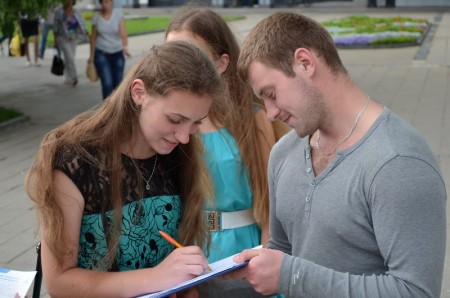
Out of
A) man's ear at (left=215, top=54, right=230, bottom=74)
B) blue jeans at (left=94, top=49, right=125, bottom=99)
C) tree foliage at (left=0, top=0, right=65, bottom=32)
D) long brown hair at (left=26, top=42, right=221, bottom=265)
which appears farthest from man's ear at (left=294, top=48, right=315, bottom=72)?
blue jeans at (left=94, top=49, right=125, bottom=99)

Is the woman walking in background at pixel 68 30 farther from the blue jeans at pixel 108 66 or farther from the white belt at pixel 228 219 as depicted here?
the white belt at pixel 228 219

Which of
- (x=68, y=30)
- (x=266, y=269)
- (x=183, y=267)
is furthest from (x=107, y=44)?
(x=266, y=269)

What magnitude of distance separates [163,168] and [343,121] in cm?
69

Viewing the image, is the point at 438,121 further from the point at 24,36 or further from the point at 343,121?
the point at 24,36

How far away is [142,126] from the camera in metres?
2.59

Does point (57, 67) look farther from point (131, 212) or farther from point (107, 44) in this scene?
point (131, 212)

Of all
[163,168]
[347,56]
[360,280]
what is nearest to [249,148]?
[163,168]

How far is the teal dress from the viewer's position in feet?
10.8

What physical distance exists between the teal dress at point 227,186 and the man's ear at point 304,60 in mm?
1046

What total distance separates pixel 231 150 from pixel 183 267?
102cm

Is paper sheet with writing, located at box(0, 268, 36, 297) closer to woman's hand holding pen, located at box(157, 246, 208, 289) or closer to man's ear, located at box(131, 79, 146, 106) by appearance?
woman's hand holding pen, located at box(157, 246, 208, 289)

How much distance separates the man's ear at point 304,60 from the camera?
2277mm

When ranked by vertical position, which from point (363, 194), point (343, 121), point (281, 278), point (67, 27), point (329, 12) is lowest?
point (329, 12)

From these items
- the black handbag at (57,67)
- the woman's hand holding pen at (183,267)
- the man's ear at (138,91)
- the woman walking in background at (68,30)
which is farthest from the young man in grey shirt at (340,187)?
the black handbag at (57,67)
